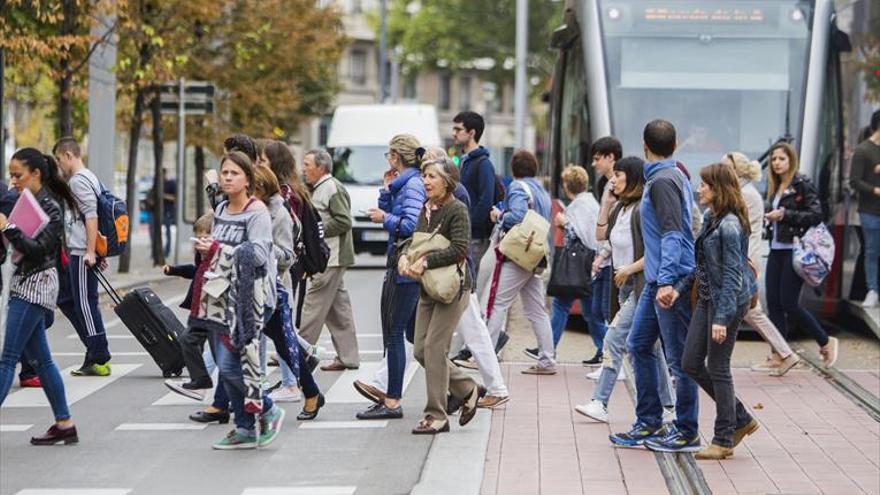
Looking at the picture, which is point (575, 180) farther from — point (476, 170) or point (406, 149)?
point (406, 149)

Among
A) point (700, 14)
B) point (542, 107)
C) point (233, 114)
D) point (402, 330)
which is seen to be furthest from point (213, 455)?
point (542, 107)

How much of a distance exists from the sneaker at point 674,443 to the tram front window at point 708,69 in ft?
24.1

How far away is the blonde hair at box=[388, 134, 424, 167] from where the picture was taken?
10.6 meters

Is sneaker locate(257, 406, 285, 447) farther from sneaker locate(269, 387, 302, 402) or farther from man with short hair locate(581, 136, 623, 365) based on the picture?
man with short hair locate(581, 136, 623, 365)

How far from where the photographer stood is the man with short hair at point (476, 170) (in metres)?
12.2

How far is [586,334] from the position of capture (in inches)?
664

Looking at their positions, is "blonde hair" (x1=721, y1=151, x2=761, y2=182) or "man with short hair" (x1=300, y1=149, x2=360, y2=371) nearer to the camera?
"man with short hair" (x1=300, y1=149, x2=360, y2=371)

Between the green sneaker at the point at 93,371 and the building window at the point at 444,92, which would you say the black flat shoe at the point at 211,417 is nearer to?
the green sneaker at the point at 93,371

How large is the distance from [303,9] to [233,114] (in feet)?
7.99

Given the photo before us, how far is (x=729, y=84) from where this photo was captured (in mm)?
17109

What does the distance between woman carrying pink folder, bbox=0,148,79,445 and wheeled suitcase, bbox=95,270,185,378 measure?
266 cm

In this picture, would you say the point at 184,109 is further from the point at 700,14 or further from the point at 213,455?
the point at 213,455

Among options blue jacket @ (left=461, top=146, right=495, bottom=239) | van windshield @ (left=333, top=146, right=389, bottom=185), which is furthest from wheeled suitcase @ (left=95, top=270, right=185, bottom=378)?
van windshield @ (left=333, top=146, right=389, bottom=185)

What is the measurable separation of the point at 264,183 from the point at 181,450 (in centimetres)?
160
